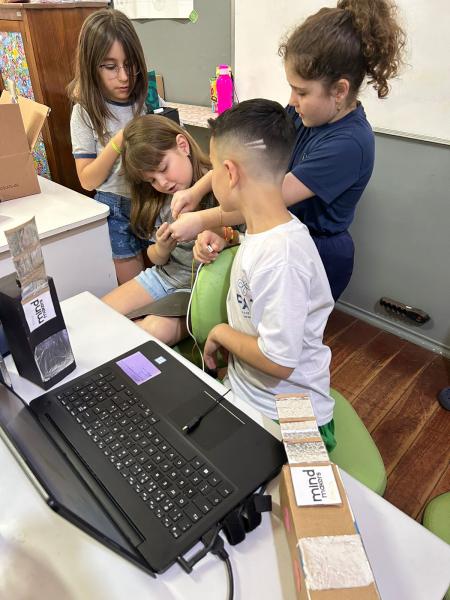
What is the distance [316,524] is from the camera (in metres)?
0.53

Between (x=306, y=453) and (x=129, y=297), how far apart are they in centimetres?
100

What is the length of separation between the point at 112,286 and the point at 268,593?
3.76ft

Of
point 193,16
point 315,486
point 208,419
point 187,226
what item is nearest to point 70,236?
point 187,226

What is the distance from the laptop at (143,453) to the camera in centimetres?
58

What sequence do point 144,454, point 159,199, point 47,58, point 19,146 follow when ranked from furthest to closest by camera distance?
point 47,58 < point 159,199 < point 19,146 < point 144,454

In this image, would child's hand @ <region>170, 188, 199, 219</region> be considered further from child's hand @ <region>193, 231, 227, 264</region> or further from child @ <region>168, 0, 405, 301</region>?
child's hand @ <region>193, 231, 227, 264</region>

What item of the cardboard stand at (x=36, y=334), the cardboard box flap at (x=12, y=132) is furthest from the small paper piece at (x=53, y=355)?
the cardboard box flap at (x=12, y=132)

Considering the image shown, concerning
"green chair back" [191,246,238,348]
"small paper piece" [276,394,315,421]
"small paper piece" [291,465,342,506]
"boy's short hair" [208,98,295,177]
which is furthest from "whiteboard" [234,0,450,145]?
"small paper piece" [291,465,342,506]

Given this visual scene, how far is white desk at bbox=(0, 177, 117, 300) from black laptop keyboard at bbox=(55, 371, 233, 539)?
1.92 feet

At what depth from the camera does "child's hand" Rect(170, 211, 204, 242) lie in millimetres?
1168

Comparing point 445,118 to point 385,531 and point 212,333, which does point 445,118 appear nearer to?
point 212,333

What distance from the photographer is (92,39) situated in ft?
4.96

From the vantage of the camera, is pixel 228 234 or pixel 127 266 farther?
pixel 127 266

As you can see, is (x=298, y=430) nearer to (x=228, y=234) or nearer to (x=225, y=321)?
(x=225, y=321)
